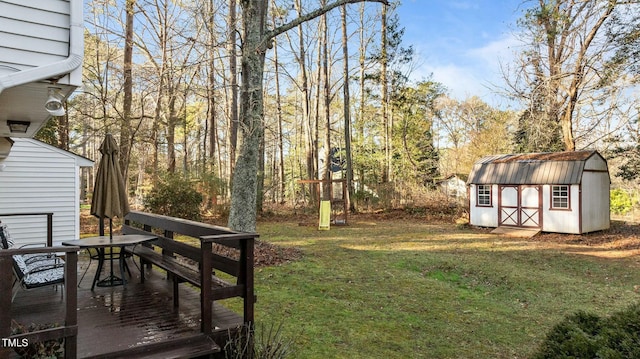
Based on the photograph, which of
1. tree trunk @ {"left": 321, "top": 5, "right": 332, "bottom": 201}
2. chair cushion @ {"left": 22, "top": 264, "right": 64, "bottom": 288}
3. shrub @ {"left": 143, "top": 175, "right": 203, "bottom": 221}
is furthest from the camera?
tree trunk @ {"left": 321, "top": 5, "right": 332, "bottom": 201}

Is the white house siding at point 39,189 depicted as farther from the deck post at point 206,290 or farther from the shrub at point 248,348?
the shrub at point 248,348

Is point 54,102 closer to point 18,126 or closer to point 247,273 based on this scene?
point 18,126

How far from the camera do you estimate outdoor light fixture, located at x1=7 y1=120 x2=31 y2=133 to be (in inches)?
151

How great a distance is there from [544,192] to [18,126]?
577 inches

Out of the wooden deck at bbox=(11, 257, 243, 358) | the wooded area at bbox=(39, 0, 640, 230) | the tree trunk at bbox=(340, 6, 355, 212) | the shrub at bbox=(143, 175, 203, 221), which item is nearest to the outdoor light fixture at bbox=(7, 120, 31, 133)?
the wooden deck at bbox=(11, 257, 243, 358)

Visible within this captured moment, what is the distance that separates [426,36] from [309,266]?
57.6 feet

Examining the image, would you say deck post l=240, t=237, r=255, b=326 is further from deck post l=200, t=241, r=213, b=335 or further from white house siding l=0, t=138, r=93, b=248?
white house siding l=0, t=138, r=93, b=248

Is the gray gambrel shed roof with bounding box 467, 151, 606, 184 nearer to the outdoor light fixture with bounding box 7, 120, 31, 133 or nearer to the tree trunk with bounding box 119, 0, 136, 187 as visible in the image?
the tree trunk with bounding box 119, 0, 136, 187

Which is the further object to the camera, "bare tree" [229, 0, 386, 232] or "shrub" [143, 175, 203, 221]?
"shrub" [143, 175, 203, 221]

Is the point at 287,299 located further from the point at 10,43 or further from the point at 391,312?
the point at 10,43

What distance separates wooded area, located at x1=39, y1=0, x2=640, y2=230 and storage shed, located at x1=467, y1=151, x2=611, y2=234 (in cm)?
135

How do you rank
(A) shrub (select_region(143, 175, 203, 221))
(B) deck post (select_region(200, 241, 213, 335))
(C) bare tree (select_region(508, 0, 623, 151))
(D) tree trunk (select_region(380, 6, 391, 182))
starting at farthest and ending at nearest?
1. (D) tree trunk (select_region(380, 6, 391, 182))
2. (A) shrub (select_region(143, 175, 203, 221))
3. (C) bare tree (select_region(508, 0, 623, 151))
4. (B) deck post (select_region(200, 241, 213, 335))

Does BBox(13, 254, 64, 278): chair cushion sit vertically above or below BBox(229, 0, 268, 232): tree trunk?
below

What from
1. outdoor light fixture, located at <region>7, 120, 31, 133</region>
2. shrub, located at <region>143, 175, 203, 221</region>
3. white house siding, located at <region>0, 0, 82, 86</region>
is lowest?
shrub, located at <region>143, 175, 203, 221</region>
